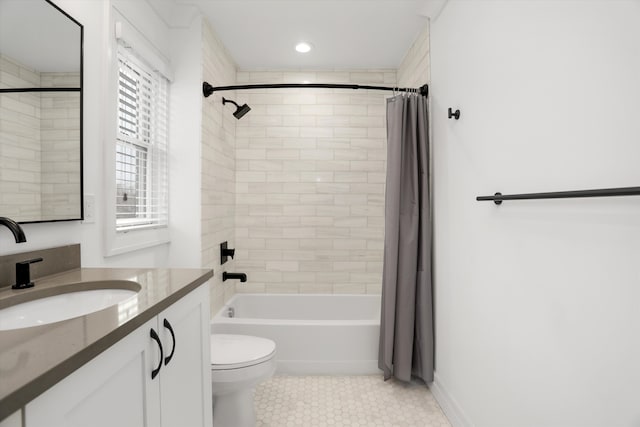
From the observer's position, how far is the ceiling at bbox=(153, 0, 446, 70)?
2307 millimetres

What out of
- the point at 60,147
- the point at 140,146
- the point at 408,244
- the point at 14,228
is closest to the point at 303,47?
the point at 140,146

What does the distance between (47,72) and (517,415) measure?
2190 millimetres

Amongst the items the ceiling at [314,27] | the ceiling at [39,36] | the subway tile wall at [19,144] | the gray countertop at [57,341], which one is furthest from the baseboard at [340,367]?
the ceiling at [314,27]

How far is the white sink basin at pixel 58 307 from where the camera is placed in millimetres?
996

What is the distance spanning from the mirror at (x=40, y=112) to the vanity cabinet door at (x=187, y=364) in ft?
2.07

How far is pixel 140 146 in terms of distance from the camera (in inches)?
82.4

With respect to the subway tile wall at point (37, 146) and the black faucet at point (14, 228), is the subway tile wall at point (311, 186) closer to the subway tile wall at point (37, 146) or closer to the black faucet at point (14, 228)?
the subway tile wall at point (37, 146)

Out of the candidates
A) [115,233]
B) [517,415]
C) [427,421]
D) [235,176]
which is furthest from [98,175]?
[427,421]

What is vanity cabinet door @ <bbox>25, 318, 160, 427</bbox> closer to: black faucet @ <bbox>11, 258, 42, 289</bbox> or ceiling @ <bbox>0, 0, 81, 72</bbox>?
black faucet @ <bbox>11, 258, 42, 289</bbox>

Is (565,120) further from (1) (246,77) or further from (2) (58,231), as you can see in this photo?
(1) (246,77)

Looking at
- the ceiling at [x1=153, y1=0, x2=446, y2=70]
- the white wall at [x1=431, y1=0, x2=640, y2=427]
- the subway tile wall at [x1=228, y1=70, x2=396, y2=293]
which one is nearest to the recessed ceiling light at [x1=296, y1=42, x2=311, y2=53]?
the ceiling at [x1=153, y1=0, x2=446, y2=70]

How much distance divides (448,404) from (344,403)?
62 centimetres

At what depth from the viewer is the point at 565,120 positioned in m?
1.10

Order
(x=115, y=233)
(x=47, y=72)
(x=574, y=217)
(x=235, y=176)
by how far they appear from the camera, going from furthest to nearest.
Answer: (x=235, y=176)
(x=115, y=233)
(x=47, y=72)
(x=574, y=217)
